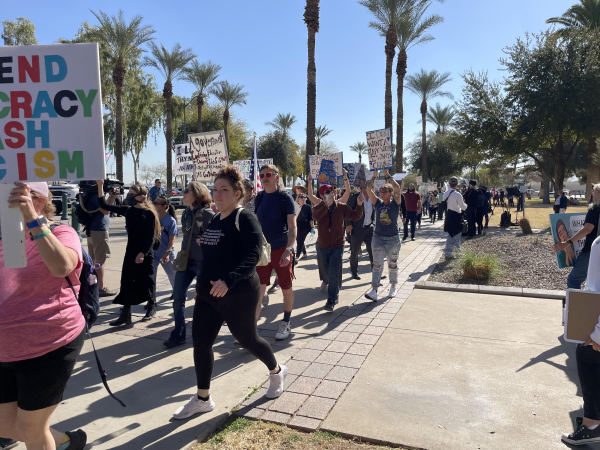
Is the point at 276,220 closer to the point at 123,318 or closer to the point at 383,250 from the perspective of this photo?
the point at 123,318

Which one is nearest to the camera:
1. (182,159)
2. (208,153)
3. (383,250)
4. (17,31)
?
(383,250)

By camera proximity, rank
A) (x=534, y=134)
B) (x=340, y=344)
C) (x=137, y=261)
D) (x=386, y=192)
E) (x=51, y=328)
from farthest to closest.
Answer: (x=534, y=134), (x=386, y=192), (x=137, y=261), (x=340, y=344), (x=51, y=328)

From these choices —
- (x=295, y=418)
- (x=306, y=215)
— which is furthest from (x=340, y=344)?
(x=306, y=215)

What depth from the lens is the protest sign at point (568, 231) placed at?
212 inches

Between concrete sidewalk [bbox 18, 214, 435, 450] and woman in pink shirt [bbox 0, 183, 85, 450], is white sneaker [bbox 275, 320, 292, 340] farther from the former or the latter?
→ woman in pink shirt [bbox 0, 183, 85, 450]

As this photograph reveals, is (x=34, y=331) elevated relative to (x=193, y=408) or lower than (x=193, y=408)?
elevated

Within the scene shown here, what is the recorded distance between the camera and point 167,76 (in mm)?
30500

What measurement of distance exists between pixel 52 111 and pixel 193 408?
229cm

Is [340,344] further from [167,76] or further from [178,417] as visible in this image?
[167,76]

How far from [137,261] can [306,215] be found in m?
4.64

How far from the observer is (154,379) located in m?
4.09

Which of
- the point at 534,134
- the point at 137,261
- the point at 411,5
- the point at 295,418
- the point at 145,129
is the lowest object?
the point at 295,418

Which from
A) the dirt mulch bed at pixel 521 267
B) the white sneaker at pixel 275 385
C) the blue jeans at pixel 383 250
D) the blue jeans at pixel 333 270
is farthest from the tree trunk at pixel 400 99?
the white sneaker at pixel 275 385

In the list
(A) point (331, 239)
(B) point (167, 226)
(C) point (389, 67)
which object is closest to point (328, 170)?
(A) point (331, 239)
